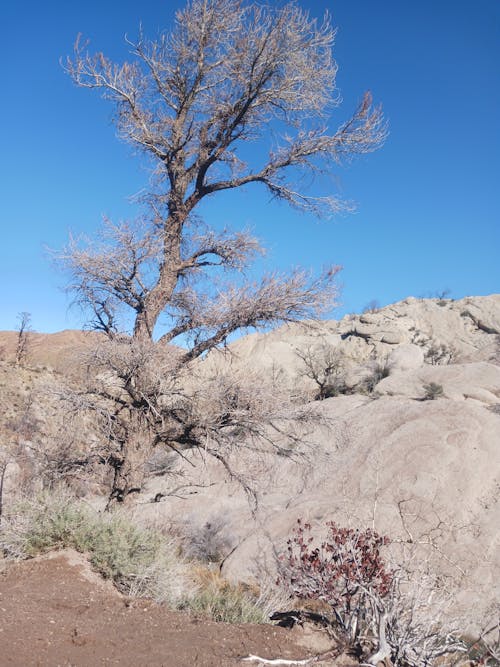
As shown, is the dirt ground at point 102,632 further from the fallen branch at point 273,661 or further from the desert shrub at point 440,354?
the desert shrub at point 440,354

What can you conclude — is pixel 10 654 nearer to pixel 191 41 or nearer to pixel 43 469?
pixel 43 469

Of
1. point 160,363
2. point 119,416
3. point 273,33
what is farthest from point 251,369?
point 273,33

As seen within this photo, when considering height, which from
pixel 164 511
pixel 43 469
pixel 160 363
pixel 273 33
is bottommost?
pixel 164 511

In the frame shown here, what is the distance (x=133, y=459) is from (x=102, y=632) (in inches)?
166

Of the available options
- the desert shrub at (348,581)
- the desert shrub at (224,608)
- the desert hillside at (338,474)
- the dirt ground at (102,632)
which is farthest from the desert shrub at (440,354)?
the dirt ground at (102,632)

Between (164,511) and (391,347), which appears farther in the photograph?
(391,347)

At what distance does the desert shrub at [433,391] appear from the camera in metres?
18.5

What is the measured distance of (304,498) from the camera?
14.1m

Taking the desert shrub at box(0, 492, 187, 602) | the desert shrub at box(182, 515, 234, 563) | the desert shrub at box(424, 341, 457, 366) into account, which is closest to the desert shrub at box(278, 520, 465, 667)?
the desert shrub at box(0, 492, 187, 602)

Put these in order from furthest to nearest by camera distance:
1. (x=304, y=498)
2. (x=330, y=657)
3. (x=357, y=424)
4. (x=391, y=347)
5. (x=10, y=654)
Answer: (x=391, y=347) < (x=357, y=424) < (x=304, y=498) < (x=330, y=657) < (x=10, y=654)

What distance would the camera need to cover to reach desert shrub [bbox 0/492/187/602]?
6.19 m

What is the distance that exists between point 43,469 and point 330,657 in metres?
6.50

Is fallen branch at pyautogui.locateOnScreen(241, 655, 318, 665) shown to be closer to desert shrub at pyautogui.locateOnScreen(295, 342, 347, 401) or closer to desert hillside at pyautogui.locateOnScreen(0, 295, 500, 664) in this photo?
desert hillside at pyautogui.locateOnScreen(0, 295, 500, 664)

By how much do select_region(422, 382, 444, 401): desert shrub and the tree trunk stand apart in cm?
1219
